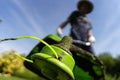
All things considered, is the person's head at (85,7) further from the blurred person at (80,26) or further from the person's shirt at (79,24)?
the person's shirt at (79,24)

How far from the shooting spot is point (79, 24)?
5207 millimetres

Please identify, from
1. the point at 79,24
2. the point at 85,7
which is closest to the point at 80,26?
the point at 79,24

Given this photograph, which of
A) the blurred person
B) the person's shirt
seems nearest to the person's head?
the blurred person

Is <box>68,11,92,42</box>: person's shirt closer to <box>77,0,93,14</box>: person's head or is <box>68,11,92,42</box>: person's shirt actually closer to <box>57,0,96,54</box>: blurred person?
<box>57,0,96,54</box>: blurred person

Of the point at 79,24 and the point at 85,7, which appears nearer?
the point at 79,24

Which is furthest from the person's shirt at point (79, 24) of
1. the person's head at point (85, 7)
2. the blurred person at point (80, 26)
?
the person's head at point (85, 7)

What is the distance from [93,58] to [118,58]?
35.1 meters

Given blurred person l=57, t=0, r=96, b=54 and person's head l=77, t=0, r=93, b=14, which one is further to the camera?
person's head l=77, t=0, r=93, b=14

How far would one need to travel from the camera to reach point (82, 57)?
225 cm

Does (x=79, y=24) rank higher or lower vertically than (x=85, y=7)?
lower

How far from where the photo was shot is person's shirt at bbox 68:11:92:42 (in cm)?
512

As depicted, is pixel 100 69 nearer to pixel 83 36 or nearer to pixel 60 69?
pixel 60 69

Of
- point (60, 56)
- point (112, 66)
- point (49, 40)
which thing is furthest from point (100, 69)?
point (112, 66)

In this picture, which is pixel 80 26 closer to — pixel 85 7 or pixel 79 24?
pixel 79 24
